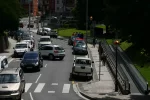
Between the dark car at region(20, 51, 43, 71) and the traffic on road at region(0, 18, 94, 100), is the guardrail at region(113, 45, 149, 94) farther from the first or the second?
the dark car at region(20, 51, 43, 71)

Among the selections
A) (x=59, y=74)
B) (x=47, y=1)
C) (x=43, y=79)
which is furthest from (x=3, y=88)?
(x=47, y=1)

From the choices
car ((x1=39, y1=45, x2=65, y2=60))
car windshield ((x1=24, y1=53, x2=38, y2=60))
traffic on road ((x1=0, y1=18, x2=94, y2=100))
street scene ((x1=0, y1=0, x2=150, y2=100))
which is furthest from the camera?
car ((x1=39, y1=45, x2=65, y2=60))

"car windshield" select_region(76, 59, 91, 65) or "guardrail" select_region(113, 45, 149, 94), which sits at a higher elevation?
"car windshield" select_region(76, 59, 91, 65)

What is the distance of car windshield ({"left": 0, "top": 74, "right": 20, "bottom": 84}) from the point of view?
Answer: 25.3 meters

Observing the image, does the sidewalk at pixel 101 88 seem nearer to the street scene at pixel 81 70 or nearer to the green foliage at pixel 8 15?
the street scene at pixel 81 70

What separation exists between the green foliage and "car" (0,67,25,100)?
29607 mm

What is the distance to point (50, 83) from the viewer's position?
32.7 meters

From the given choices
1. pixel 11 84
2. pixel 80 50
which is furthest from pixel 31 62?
pixel 80 50

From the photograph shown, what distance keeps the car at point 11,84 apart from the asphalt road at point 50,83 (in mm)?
1313

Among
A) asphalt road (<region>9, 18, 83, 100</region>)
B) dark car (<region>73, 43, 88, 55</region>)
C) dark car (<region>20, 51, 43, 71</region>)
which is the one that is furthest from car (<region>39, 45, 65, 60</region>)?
dark car (<region>20, 51, 43, 71</region>)

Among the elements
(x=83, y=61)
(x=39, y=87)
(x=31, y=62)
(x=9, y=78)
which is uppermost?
(x=9, y=78)

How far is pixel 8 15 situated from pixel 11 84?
32136mm

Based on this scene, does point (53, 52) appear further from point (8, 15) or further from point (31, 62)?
point (8, 15)

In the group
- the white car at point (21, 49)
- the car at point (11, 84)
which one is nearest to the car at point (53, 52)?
the white car at point (21, 49)
